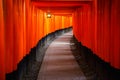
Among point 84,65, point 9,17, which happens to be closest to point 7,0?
point 9,17

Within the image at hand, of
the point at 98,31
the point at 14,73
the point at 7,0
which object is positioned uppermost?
the point at 7,0

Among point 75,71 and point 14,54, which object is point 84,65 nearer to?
point 75,71

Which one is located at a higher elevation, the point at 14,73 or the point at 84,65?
the point at 14,73

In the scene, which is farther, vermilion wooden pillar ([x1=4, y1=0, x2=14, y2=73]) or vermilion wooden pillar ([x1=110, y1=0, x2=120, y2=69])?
vermilion wooden pillar ([x1=110, y1=0, x2=120, y2=69])

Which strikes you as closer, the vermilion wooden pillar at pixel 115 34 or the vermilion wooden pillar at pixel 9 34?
the vermilion wooden pillar at pixel 9 34

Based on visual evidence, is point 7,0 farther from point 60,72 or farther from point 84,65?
point 84,65

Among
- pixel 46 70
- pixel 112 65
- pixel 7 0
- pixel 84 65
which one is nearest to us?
pixel 7 0

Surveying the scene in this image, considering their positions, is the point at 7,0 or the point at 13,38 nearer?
the point at 7,0

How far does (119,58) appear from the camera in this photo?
10.3 m

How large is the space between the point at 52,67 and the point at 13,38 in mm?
9202

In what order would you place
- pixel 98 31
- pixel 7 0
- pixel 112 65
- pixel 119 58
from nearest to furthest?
pixel 7 0 → pixel 119 58 → pixel 112 65 → pixel 98 31

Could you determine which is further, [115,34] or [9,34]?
[115,34]

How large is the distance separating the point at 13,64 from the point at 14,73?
1.17 feet

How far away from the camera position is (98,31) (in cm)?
1521
